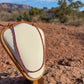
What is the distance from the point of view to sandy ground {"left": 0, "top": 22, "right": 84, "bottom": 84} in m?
1.52

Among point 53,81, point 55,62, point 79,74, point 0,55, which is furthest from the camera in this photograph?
point 0,55

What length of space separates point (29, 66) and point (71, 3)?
385 inches

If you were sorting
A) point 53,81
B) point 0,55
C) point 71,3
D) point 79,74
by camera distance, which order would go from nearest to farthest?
Result: 1. point 53,81
2. point 79,74
3. point 0,55
4. point 71,3

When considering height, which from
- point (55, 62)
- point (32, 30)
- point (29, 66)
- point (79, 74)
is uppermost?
point (32, 30)

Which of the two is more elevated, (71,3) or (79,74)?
(71,3)

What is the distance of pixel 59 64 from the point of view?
258 centimetres

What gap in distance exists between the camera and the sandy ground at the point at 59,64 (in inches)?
59.7

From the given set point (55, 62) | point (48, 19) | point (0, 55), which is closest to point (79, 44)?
point (55, 62)

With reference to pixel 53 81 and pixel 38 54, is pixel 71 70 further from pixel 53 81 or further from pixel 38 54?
pixel 38 54

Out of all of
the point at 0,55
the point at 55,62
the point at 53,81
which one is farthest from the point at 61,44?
the point at 53,81

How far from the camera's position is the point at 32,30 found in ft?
3.57

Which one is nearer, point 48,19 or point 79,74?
point 79,74

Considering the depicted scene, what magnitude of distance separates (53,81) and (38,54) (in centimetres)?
60

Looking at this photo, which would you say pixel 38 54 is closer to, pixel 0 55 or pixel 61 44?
pixel 0 55
